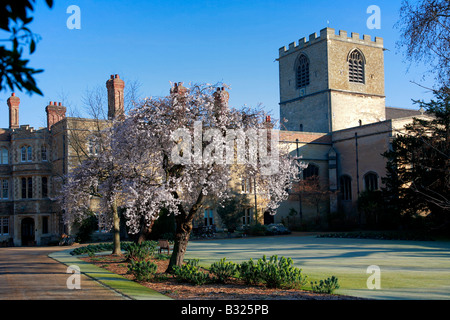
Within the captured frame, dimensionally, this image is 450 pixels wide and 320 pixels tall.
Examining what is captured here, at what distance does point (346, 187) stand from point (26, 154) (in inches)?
1168

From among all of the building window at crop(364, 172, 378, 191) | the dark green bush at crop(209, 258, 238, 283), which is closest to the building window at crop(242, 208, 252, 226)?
the building window at crop(364, 172, 378, 191)

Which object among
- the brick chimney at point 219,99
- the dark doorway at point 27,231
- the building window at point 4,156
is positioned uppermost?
the building window at point 4,156

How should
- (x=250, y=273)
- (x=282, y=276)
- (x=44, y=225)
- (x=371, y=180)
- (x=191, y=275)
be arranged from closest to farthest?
(x=282, y=276)
(x=250, y=273)
(x=191, y=275)
(x=44, y=225)
(x=371, y=180)

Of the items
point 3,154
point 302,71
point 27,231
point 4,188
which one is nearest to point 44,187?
point 4,188

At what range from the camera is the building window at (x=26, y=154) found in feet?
122

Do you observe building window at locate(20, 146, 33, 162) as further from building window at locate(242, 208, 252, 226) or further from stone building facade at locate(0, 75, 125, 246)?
building window at locate(242, 208, 252, 226)

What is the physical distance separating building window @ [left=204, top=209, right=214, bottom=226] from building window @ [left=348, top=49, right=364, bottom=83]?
22992mm

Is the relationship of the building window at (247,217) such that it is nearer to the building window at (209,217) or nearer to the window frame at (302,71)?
the building window at (209,217)

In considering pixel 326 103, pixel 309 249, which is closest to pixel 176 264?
pixel 309 249

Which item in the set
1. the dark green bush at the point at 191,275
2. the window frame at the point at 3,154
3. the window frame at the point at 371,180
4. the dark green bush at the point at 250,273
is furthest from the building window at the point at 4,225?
the window frame at the point at 371,180

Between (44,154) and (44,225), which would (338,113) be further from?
(44,225)

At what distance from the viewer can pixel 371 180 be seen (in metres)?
39.5

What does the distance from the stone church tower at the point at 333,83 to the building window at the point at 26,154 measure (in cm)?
2767
